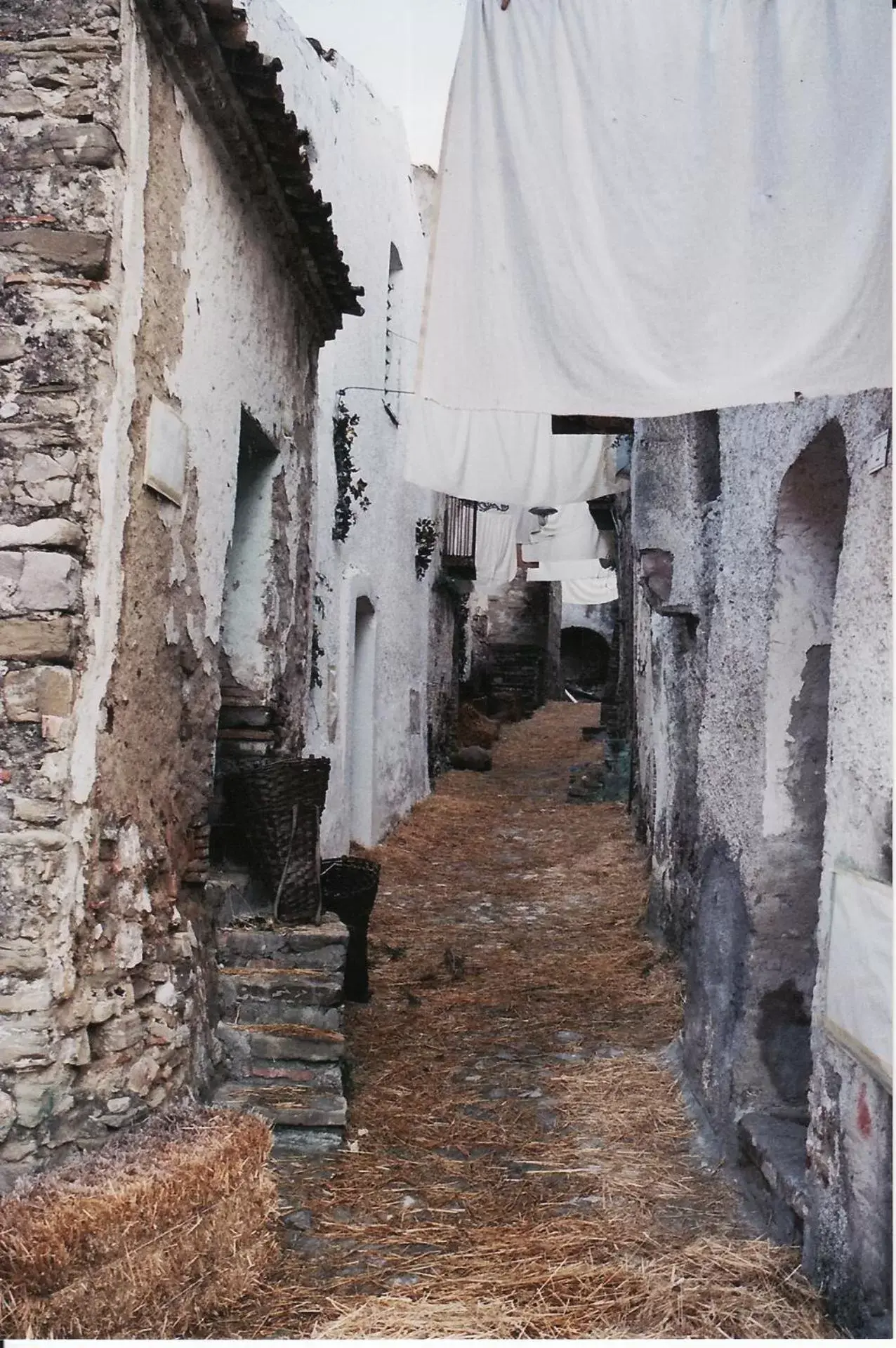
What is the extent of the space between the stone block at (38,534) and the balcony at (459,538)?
11355 mm

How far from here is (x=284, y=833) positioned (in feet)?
15.1

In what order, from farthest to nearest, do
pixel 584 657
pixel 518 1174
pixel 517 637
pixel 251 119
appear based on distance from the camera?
pixel 584 657
pixel 517 637
pixel 251 119
pixel 518 1174

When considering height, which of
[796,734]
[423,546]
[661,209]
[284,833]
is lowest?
[284,833]

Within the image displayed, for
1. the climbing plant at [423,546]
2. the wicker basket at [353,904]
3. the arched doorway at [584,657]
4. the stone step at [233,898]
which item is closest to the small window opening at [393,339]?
the climbing plant at [423,546]

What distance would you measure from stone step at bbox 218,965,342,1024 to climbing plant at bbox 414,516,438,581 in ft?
27.3

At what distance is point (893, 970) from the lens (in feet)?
7.82

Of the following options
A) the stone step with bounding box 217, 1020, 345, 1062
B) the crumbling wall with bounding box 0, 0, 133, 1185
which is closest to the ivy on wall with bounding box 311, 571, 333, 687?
the stone step with bounding box 217, 1020, 345, 1062

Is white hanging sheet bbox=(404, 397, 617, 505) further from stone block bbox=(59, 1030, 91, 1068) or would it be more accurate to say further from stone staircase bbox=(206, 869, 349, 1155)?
stone block bbox=(59, 1030, 91, 1068)

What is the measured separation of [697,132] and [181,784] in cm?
267

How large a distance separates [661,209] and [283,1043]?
10.3ft

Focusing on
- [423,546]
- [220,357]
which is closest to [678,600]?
[220,357]

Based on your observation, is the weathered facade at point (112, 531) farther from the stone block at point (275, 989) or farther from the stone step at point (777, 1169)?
the stone step at point (777, 1169)

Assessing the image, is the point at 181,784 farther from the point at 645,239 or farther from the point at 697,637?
the point at 697,637

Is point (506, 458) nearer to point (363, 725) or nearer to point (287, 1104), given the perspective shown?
point (363, 725)
